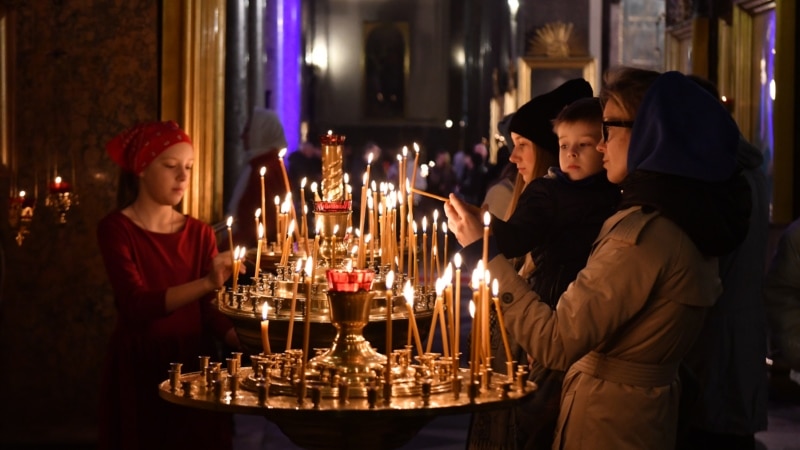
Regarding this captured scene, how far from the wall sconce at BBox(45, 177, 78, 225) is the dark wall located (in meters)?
0.13

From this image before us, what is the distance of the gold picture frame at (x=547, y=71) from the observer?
747 inches

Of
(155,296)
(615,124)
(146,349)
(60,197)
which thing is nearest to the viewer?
(615,124)

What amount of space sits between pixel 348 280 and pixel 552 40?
16567mm

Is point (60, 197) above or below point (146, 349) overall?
above

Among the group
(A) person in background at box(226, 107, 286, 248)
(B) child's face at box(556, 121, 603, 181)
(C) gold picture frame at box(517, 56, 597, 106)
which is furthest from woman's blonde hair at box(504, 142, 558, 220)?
(C) gold picture frame at box(517, 56, 597, 106)

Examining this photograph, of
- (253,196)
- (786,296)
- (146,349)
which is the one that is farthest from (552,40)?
(146,349)

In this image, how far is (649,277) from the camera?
10.5 feet

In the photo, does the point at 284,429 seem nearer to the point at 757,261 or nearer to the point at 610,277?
the point at 610,277

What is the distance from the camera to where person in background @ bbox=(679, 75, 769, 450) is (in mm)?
5031

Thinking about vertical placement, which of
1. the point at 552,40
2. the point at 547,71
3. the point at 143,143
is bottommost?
the point at 143,143

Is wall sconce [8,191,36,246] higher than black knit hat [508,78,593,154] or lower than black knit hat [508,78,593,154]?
lower

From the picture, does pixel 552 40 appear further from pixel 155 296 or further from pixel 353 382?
pixel 353 382

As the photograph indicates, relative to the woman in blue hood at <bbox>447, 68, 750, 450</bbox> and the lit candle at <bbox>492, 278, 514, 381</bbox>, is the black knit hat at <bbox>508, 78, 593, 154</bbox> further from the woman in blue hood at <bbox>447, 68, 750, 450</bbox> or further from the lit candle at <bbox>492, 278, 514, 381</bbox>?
the lit candle at <bbox>492, 278, 514, 381</bbox>

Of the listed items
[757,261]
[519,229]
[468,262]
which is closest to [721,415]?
[757,261]
